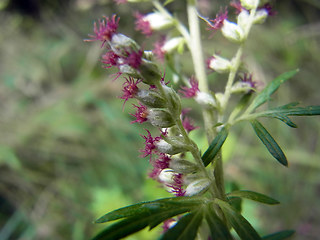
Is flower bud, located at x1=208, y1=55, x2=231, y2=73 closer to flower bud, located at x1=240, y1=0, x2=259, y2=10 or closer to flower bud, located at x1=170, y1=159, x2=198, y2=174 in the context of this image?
flower bud, located at x1=240, y1=0, x2=259, y2=10

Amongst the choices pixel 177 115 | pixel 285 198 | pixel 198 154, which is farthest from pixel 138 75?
pixel 285 198

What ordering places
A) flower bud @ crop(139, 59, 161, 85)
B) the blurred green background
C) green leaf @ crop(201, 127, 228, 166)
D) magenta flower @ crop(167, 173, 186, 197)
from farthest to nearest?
1. the blurred green background
2. magenta flower @ crop(167, 173, 186, 197)
3. green leaf @ crop(201, 127, 228, 166)
4. flower bud @ crop(139, 59, 161, 85)

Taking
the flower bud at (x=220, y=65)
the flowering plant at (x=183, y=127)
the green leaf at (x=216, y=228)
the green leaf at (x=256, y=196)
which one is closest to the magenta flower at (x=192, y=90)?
the flowering plant at (x=183, y=127)

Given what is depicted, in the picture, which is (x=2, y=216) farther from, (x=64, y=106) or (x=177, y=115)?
(x=177, y=115)

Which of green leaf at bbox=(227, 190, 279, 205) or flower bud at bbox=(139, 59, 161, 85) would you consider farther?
green leaf at bbox=(227, 190, 279, 205)

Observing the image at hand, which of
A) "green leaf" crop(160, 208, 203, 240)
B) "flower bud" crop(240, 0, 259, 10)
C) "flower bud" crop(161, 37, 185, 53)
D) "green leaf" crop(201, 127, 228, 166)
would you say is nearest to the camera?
"green leaf" crop(160, 208, 203, 240)

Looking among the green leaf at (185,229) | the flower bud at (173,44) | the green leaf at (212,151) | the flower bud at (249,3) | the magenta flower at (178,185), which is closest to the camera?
the green leaf at (185,229)

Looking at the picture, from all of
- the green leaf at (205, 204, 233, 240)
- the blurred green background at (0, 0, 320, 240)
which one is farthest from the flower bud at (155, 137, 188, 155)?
the blurred green background at (0, 0, 320, 240)

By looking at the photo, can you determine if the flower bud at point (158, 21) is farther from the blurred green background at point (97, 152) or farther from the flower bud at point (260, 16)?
the blurred green background at point (97, 152)
